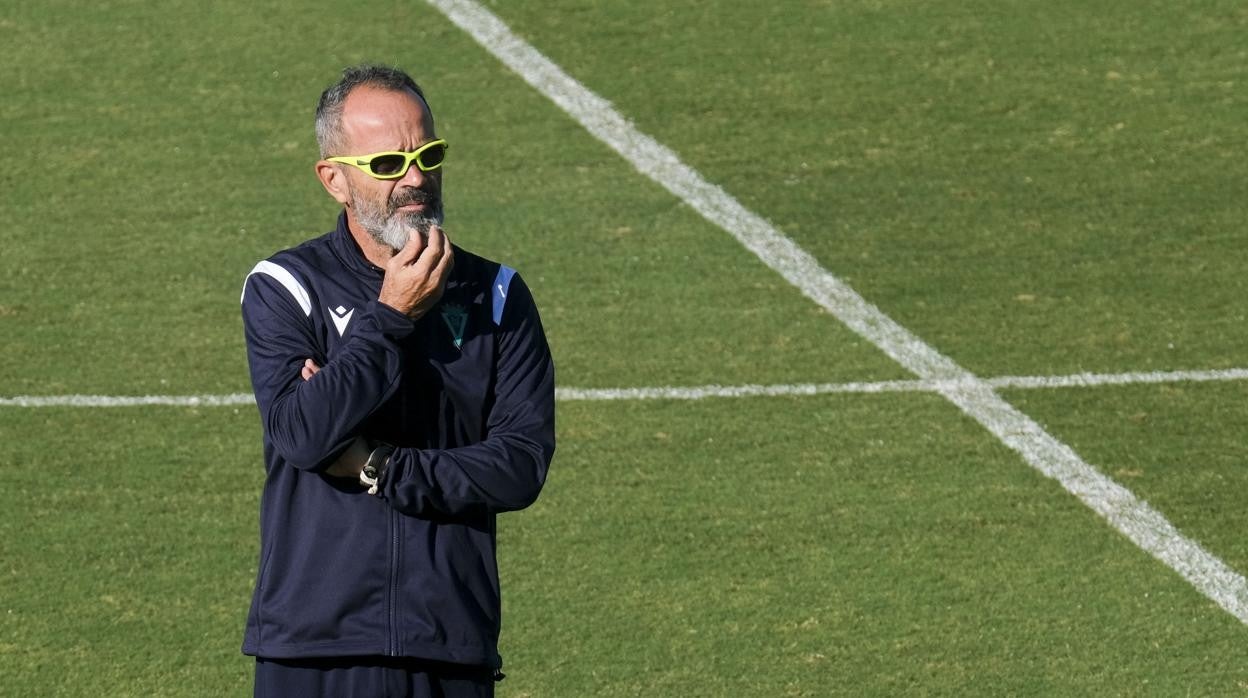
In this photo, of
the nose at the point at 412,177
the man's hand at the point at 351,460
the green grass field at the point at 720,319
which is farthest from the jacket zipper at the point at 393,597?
the green grass field at the point at 720,319

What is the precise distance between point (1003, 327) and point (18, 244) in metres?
4.30

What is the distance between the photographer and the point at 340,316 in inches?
134

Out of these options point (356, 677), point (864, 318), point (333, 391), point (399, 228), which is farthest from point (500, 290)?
point (864, 318)

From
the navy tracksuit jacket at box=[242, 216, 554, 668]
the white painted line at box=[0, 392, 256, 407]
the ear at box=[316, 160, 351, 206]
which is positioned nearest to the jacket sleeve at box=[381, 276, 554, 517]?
the navy tracksuit jacket at box=[242, 216, 554, 668]

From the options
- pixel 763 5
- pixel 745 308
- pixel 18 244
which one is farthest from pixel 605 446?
pixel 763 5

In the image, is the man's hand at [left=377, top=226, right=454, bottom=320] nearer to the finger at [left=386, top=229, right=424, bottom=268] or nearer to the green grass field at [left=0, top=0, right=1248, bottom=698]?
the finger at [left=386, top=229, right=424, bottom=268]

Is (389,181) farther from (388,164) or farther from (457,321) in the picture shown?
(457,321)

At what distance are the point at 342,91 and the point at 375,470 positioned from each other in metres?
0.69

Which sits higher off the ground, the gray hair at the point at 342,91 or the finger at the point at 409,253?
the gray hair at the point at 342,91

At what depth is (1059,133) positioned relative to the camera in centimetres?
989

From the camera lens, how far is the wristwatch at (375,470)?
3.27 metres

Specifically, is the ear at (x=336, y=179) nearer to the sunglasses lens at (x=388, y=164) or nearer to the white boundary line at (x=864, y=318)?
the sunglasses lens at (x=388, y=164)

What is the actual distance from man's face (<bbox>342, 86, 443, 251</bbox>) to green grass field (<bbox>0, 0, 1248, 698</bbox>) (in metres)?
2.23

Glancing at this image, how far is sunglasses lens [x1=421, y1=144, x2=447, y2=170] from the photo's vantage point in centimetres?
339
